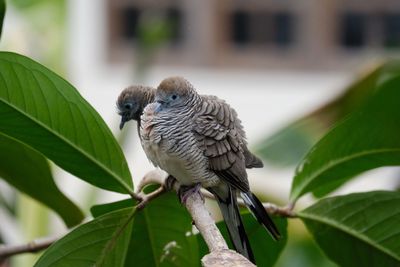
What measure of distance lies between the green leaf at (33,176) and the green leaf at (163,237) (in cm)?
15

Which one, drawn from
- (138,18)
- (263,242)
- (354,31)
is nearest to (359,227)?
(263,242)

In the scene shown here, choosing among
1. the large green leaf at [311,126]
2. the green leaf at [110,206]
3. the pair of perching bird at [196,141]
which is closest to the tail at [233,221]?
the pair of perching bird at [196,141]

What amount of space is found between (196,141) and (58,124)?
20cm

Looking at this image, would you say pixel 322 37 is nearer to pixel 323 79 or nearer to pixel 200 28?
pixel 323 79

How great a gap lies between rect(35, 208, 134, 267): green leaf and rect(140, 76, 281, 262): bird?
0.42ft

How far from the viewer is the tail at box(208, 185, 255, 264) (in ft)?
3.67

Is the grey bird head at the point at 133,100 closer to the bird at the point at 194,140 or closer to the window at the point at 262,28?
the bird at the point at 194,140

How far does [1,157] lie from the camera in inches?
45.3

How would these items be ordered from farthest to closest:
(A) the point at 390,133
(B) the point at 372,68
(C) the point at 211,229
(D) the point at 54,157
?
1. (B) the point at 372,68
2. (A) the point at 390,133
3. (D) the point at 54,157
4. (C) the point at 211,229

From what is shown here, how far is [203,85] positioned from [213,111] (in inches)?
158

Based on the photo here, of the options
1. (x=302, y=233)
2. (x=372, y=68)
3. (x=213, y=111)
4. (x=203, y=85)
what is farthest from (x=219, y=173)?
(x=203, y=85)

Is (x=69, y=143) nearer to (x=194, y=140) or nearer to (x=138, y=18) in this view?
(x=194, y=140)

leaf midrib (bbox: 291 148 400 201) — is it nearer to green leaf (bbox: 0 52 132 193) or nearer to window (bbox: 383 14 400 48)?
green leaf (bbox: 0 52 132 193)

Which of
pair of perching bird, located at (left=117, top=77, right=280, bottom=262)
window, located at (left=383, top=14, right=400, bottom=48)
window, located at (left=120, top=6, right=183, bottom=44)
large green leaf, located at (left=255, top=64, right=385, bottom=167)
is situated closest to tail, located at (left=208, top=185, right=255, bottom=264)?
pair of perching bird, located at (left=117, top=77, right=280, bottom=262)
